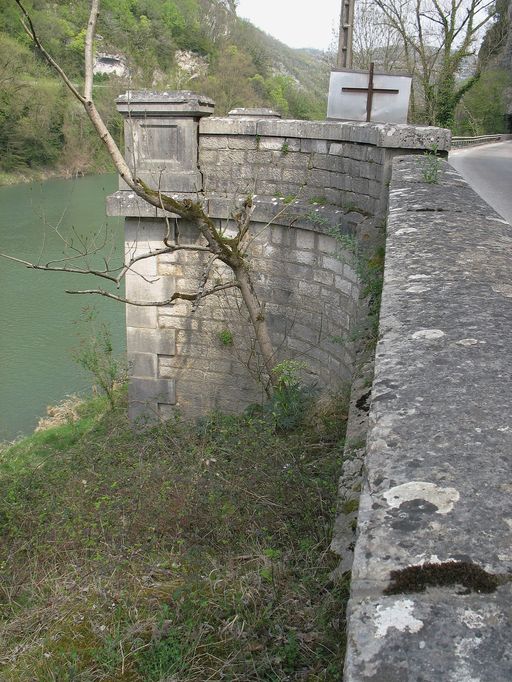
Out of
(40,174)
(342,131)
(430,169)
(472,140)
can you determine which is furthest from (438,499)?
(40,174)

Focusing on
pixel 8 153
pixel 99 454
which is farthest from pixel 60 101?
pixel 99 454

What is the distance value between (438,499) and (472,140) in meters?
28.5

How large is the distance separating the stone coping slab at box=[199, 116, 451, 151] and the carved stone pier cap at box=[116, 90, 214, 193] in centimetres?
20

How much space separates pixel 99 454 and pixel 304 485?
291cm

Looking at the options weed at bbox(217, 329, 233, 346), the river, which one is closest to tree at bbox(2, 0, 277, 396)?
weed at bbox(217, 329, 233, 346)

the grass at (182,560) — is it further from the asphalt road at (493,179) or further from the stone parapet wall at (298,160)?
the asphalt road at (493,179)

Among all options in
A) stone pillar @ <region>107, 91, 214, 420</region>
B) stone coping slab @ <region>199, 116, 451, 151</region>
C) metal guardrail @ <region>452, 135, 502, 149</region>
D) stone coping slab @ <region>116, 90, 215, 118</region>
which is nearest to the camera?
stone coping slab @ <region>199, 116, 451, 151</region>

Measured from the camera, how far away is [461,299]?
1.96m

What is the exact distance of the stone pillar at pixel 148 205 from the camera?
6742 mm

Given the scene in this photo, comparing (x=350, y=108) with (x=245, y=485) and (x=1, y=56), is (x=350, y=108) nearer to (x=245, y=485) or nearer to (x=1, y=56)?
(x=245, y=485)

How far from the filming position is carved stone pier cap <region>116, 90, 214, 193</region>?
6.68 meters

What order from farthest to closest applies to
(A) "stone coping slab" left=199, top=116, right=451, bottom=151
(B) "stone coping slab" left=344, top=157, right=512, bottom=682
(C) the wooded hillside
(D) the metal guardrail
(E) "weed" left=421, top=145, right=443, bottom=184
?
1. (C) the wooded hillside
2. (D) the metal guardrail
3. (A) "stone coping slab" left=199, top=116, right=451, bottom=151
4. (E) "weed" left=421, top=145, right=443, bottom=184
5. (B) "stone coping slab" left=344, top=157, right=512, bottom=682

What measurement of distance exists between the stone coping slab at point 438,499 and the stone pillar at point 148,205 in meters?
5.26

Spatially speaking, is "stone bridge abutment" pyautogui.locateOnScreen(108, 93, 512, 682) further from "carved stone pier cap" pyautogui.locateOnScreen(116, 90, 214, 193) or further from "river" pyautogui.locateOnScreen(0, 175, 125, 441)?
"river" pyautogui.locateOnScreen(0, 175, 125, 441)
